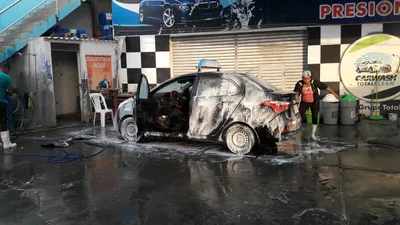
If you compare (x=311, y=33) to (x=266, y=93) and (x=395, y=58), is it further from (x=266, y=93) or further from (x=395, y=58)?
(x=266, y=93)

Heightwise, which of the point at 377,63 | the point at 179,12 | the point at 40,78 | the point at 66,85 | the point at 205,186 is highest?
the point at 179,12

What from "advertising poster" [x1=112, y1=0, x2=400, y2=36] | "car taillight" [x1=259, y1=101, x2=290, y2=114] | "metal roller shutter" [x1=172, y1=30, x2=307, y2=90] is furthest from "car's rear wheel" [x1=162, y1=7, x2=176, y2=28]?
"car taillight" [x1=259, y1=101, x2=290, y2=114]

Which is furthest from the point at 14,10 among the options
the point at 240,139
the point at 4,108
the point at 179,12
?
the point at 240,139

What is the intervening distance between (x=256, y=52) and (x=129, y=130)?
4710 millimetres

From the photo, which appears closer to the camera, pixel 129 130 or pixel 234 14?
pixel 129 130

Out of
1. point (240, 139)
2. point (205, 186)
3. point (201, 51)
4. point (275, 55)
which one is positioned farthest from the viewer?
point (201, 51)

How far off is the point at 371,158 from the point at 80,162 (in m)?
4.89

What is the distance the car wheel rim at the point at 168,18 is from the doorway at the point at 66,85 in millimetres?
3107

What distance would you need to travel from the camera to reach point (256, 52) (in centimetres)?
1058

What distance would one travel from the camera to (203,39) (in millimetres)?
10992

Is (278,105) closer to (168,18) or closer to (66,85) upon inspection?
(168,18)

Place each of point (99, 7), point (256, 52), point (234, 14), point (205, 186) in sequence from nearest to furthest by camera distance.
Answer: point (205, 186), point (234, 14), point (256, 52), point (99, 7)

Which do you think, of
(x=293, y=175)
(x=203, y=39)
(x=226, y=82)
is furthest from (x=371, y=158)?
(x=203, y=39)

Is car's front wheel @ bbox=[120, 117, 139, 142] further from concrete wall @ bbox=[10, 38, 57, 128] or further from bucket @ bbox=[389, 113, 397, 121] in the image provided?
bucket @ bbox=[389, 113, 397, 121]
